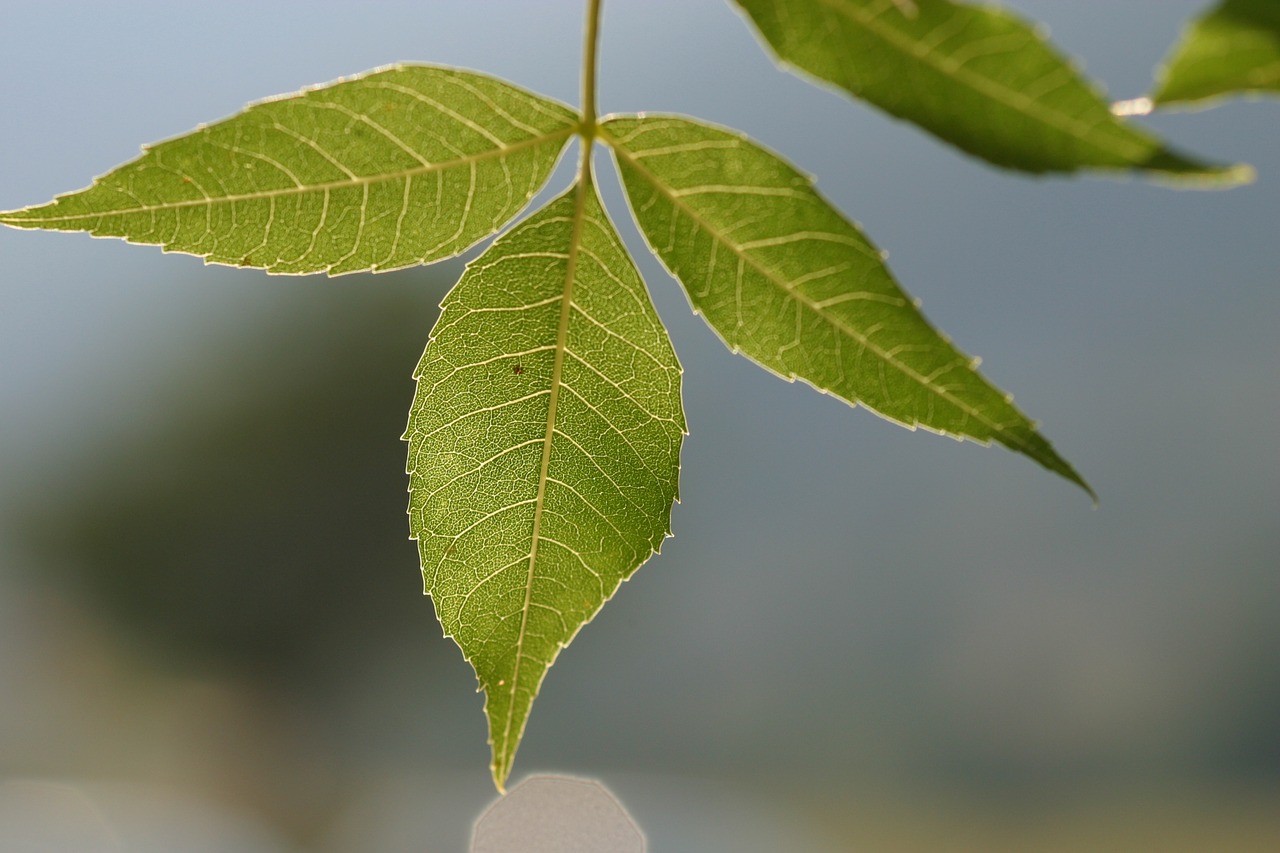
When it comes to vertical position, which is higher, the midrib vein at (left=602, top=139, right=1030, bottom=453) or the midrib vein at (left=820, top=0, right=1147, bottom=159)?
the midrib vein at (left=820, top=0, right=1147, bottom=159)

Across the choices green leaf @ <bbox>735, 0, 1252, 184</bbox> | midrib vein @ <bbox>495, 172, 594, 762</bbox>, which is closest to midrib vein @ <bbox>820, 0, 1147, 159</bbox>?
green leaf @ <bbox>735, 0, 1252, 184</bbox>

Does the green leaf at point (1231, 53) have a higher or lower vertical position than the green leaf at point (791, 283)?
higher

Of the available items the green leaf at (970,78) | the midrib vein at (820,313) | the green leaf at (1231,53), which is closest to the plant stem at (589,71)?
the midrib vein at (820,313)

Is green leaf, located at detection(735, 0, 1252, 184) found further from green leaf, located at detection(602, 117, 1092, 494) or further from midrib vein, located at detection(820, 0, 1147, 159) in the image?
green leaf, located at detection(602, 117, 1092, 494)

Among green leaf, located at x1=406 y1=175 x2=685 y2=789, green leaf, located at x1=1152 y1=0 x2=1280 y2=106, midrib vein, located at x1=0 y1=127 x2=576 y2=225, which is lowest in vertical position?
green leaf, located at x1=406 y1=175 x2=685 y2=789

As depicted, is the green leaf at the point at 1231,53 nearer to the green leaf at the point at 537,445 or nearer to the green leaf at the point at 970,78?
the green leaf at the point at 970,78

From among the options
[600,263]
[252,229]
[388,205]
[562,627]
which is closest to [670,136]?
[600,263]

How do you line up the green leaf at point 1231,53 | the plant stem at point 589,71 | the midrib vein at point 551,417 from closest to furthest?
the green leaf at point 1231,53 < the plant stem at point 589,71 < the midrib vein at point 551,417
